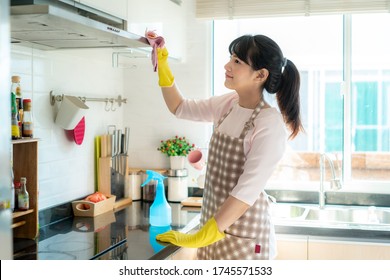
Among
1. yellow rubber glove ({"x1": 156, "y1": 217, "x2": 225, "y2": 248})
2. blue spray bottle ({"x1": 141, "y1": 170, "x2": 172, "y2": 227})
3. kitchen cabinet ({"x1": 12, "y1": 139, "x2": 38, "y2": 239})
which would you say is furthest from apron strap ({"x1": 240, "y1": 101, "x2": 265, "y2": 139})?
kitchen cabinet ({"x1": 12, "y1": 139, "x2": 38, "y2": 239})

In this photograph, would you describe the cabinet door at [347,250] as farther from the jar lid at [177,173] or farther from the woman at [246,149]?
the jar lid at [177,173]

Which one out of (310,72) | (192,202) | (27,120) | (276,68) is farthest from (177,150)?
(276,68)

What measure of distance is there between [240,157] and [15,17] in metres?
0.85

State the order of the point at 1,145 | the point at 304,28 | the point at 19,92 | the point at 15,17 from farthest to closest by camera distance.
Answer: the point at 304,28 < the point at 19,92 < the point at 15,17 < the point at 1,145

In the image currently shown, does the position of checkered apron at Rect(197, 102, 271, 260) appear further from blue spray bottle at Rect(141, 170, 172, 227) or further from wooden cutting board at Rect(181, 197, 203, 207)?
wooden cutting board at Rect(181, 197, 203, 207)

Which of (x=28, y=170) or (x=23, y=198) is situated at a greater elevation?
(x=28, y=170)

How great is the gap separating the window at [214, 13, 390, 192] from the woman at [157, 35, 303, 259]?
1.21 metres

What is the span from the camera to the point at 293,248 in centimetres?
246

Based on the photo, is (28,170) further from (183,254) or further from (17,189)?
(183,254)

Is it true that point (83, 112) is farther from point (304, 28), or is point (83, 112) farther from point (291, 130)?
point (304, 28)

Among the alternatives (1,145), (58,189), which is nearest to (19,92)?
(58,189)

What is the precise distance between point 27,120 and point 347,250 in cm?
149

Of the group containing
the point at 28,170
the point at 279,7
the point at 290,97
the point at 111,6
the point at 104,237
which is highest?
the point at 279,7

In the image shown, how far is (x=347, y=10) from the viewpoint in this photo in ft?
9.37
